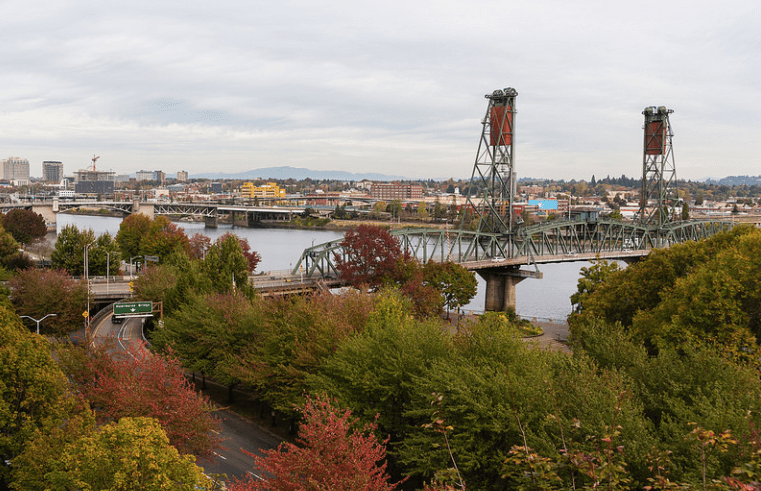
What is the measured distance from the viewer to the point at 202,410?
17.0 metres

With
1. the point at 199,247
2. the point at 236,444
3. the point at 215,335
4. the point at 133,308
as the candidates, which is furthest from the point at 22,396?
the point at 199,247

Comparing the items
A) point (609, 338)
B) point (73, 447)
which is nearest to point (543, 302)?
point (609, 338)

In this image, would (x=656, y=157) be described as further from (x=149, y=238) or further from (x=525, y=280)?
(x=149, y=238)

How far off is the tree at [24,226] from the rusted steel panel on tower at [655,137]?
6786cm

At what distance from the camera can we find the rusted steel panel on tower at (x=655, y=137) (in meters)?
65.7

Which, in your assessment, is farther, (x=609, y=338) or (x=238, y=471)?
(x=609, y=338)

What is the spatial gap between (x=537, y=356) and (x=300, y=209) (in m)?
140

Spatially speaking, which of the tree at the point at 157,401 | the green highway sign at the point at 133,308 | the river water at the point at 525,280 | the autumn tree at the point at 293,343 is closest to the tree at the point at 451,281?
the river water at the point at 525,280

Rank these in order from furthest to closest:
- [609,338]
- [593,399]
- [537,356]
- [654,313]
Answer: [654,313] → [609,338] → [537,356] → [593,399]

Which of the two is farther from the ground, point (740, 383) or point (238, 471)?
point (740, 383)

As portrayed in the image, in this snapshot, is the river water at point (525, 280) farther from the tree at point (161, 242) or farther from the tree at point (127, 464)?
the tree at point (127, 464)

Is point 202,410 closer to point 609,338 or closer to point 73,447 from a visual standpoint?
point 73,447

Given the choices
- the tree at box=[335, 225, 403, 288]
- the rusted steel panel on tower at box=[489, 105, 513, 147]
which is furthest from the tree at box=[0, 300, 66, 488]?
the rusted steel panel on tower at box=[489, 105, 513, 147]

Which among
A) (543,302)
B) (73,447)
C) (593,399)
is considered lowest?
(543,302)
